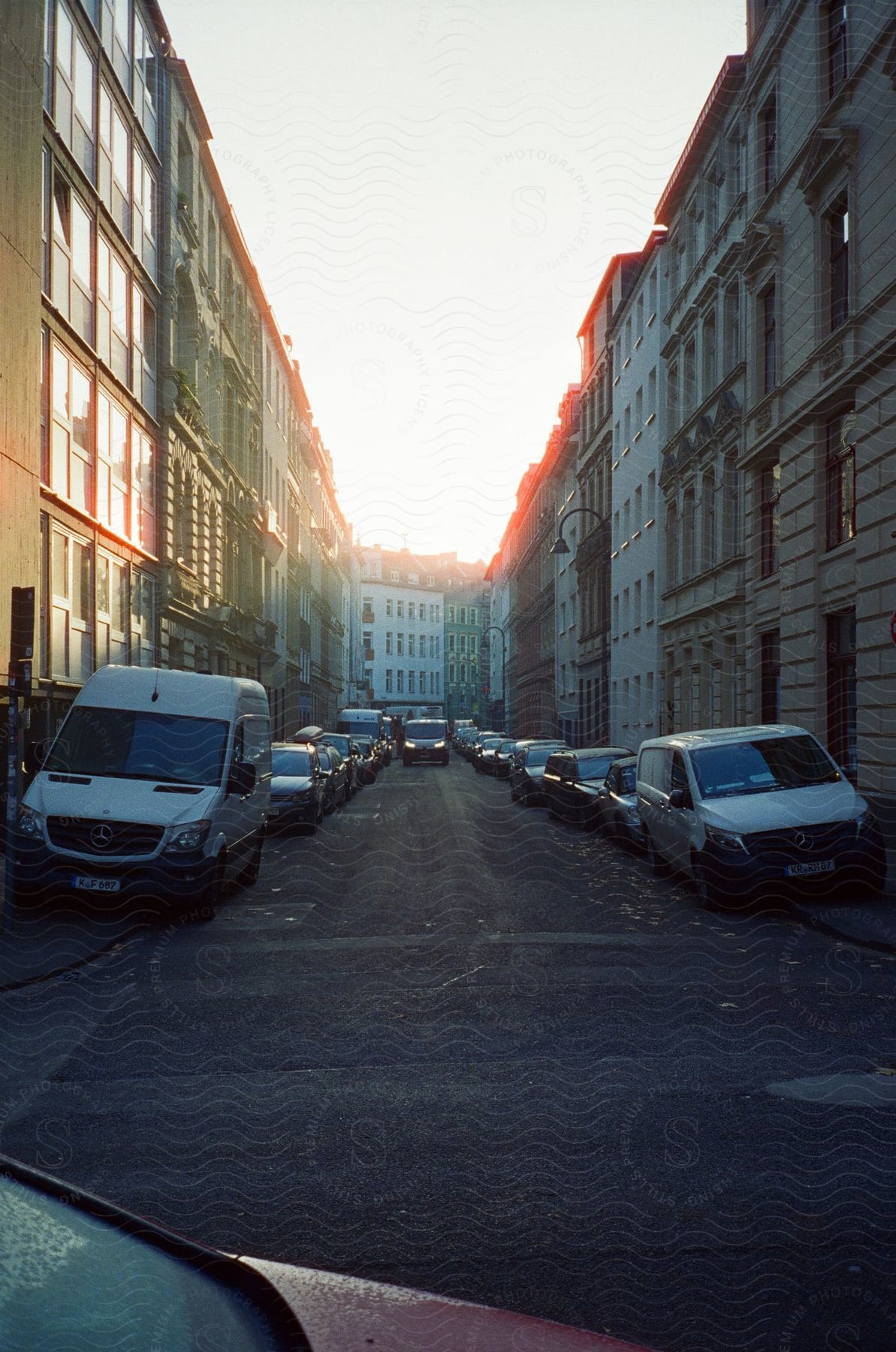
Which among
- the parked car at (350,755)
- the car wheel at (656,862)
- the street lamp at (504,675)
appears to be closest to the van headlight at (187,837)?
the car wheel at (656,862)

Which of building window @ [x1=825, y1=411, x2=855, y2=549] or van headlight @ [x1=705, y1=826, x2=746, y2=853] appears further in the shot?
building window @ [x1=825, y1=411, x2=855, y2=549]

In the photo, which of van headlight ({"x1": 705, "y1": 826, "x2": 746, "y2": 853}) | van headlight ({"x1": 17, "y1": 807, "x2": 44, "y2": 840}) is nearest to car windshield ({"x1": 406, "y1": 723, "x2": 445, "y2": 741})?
van headlight ({"x1": 705, "y1": 826, "x2": 746, "y2": 853})

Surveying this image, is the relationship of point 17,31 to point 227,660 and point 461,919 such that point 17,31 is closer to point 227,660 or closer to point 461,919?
point 461,919

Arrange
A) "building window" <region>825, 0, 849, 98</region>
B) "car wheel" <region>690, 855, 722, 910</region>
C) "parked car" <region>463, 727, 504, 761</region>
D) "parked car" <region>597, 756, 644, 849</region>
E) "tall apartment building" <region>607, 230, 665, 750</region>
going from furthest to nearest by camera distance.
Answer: "parked car" <region>463, 727, 504, 761</region>, "tall apartment building" <region>607, 230, 665, 750</region>, "building window" <region>825, 0, 849, 98</region>, "parked car" <region>597, 756, 644, 849</region>, "car wheel" <region>690, 855, 722, 910</region>

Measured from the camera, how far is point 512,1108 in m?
5.31

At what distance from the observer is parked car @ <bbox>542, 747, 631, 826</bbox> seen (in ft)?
71.6

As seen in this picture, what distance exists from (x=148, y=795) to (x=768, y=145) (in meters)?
18.9

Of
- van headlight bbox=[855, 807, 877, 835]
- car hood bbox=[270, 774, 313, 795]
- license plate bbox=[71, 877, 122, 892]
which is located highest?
van headlight bbox=[855, 807, 877, 835]

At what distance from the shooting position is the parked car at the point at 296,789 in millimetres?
21609

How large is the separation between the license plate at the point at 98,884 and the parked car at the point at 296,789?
8.99 metres

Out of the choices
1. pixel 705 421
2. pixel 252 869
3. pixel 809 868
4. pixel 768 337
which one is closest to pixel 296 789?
pixel 252 869

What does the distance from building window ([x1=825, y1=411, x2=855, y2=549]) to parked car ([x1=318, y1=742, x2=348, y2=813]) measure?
1052cm

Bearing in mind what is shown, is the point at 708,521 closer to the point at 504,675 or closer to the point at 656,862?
the point at 656,862

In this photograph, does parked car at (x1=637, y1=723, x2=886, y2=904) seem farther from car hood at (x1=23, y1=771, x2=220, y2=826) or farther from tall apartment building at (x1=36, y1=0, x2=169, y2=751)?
tall apartment building at (x1=36, y1=0, x2=169, y2=751)
